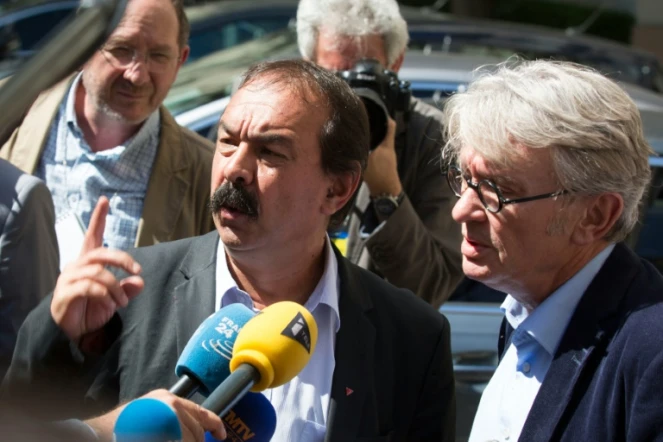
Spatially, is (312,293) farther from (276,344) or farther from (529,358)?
(276,344)

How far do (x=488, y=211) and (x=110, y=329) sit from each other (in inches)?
34.1

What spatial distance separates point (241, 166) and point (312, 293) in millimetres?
379

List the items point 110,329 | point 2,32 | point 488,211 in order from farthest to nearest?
point 488,211
point 110,329
point 2,32

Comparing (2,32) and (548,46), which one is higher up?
(2,32)

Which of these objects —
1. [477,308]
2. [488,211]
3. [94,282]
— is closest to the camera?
[94,282]

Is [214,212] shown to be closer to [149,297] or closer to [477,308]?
[149,297]

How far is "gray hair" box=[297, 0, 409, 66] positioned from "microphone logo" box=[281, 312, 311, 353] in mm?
1817

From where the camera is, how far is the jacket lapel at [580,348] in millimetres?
2189

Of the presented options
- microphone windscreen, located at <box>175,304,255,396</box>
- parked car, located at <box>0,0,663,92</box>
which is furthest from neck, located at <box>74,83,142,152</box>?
parked car, located at <box>0,0,663,92</box>

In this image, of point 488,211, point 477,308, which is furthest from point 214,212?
point 477,308

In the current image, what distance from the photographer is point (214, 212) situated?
2.54 m

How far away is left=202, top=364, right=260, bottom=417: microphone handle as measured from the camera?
5.48 ft

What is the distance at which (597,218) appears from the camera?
91.0 inches

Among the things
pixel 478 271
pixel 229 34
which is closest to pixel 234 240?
pixel 478 271
